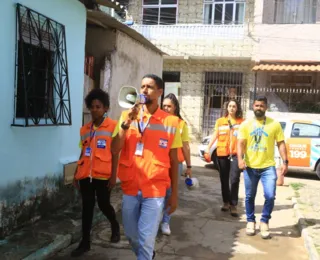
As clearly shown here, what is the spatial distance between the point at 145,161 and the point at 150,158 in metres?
0.05

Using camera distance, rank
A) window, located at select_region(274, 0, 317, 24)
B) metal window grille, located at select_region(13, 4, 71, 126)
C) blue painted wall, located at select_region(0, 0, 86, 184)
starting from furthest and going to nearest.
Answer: window, located at select_region(274, 0, 317, 24)
metal window grille, located at select_region(13, 4, 71, 126)
blue painted wall, located at select_region(0, 0, 86, 184)

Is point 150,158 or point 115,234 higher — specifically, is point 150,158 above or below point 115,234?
above

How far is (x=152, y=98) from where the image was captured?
3.08 m

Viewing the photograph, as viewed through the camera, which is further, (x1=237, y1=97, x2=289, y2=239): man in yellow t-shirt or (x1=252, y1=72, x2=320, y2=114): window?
(x1=252, y1=72, x2=320, y2=114): window

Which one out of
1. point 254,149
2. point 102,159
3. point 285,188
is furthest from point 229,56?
point 102,159

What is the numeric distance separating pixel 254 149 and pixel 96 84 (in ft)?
10.8

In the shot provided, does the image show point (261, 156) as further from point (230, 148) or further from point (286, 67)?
point (286, 67)

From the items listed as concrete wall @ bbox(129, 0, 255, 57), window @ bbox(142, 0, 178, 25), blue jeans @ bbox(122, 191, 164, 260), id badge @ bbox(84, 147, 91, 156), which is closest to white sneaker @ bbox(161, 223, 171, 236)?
id badge @ bbox(84, 147, 91, 156)

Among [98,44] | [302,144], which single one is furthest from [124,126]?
[302,144]

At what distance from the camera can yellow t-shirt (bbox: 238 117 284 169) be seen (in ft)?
16.3

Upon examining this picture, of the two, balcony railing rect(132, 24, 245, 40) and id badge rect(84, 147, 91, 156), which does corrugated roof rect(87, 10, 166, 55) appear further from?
balcony railing rect(132, 24, 245, 40)

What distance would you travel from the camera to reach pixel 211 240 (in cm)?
484

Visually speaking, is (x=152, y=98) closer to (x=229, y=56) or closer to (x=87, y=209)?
(x=87, y=209)

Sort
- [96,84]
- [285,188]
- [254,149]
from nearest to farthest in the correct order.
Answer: [254,149] < [96,84] < [285,188]
